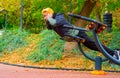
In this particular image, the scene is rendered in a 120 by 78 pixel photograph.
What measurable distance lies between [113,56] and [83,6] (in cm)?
771

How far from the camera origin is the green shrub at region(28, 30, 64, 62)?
15.4 m

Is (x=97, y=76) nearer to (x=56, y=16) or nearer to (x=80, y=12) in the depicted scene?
(x=56, y=16)

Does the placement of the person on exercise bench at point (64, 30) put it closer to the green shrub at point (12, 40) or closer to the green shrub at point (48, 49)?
the green shrub at point (48, 49)

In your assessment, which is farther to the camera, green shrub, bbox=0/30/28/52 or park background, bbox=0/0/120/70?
green shrub, bbox=0/30/28/52

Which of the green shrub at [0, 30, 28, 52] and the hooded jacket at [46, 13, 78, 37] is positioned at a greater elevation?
the hooded jacket at [46, 13, 78, 37]

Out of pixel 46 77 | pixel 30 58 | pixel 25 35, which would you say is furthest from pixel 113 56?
pixel 25 35

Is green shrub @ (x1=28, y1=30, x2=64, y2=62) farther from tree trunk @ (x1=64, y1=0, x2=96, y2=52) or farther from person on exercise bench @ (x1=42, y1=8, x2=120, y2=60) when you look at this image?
person on exercise bench @ (x1=42, y1=8, x2=120, y2=60)

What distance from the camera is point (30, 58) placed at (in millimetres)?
15766

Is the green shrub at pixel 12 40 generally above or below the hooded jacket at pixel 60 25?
below

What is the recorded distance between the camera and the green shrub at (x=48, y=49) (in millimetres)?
15438

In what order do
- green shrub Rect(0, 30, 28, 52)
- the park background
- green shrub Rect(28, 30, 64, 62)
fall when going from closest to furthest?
the park background < green shrub Rect(28, 30, 64, 62) < green shrub Rect(0, 30, 28, 52)

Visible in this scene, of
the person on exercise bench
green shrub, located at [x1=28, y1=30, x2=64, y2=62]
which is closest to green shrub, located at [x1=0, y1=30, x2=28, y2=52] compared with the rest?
green shrub, located at [x1=28, y1=30, x2=64, y2=62]

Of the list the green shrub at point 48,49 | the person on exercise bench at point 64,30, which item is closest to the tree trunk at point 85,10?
the green shrub at point 48,49

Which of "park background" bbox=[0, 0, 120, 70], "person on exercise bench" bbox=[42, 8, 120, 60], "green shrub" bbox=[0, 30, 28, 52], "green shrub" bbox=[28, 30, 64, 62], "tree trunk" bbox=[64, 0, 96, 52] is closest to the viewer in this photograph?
"person on exercise bench" bbox=[42, 8, 120, 60]
